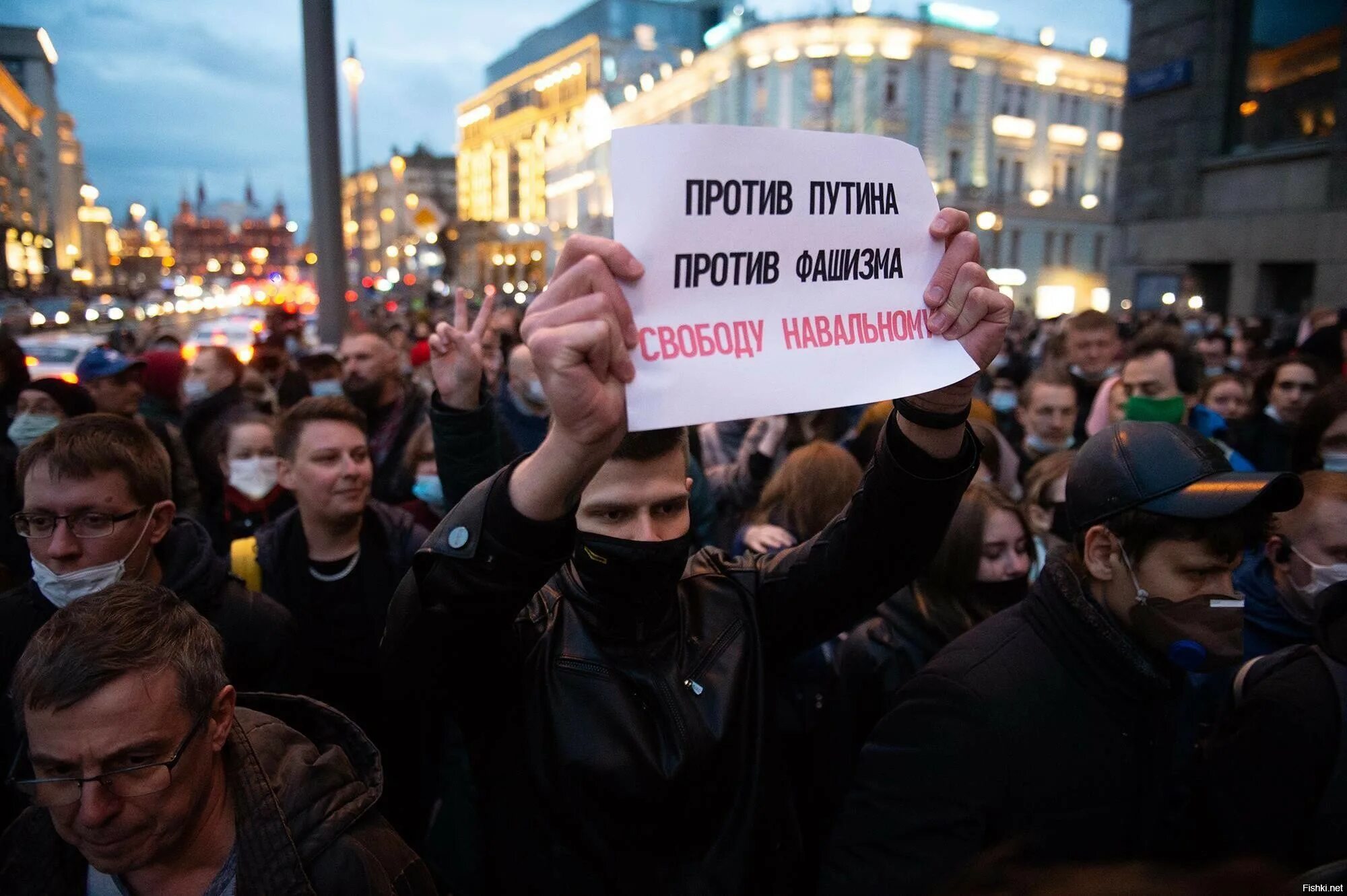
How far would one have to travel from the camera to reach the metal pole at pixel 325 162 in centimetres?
855

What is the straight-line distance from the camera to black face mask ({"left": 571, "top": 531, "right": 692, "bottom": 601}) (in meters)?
1.76

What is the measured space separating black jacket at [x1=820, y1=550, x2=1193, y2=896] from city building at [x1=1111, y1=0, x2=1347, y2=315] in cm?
1987

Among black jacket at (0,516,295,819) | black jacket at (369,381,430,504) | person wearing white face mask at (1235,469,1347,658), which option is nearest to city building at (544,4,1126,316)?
black jacket at (369,381,430,504)

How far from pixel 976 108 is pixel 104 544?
5501 centimetres

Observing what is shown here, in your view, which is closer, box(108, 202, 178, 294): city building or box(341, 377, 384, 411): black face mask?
box(341, 377, 384, 411): black face mask

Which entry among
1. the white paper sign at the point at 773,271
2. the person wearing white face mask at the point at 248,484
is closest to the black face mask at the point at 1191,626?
the white paper sign at the point at 773,271

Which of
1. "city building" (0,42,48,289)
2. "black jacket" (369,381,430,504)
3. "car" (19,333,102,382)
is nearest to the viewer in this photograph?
"black jacket" (369,381,430,504)

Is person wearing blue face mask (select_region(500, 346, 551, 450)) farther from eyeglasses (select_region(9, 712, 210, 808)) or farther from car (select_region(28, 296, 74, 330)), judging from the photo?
car (select_region(28, 296, 74, 330))

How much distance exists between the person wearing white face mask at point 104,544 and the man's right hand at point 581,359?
1.58 meters

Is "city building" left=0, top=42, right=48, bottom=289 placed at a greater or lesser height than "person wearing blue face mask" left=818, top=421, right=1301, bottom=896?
greater

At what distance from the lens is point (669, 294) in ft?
4.74

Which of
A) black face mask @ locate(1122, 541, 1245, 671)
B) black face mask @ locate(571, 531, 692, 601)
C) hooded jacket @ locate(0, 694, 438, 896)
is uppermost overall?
black face mask @ locate(571, 531, 692, 601)

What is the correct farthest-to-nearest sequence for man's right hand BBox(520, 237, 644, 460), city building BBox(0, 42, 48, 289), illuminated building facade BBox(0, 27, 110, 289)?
illuminated building facade BBox(0, 27, 110, 289)
city building BBox(0, 42, 48, 289)
man's right hand BBox(520, 237, 644, 460)

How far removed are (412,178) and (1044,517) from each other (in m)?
123
